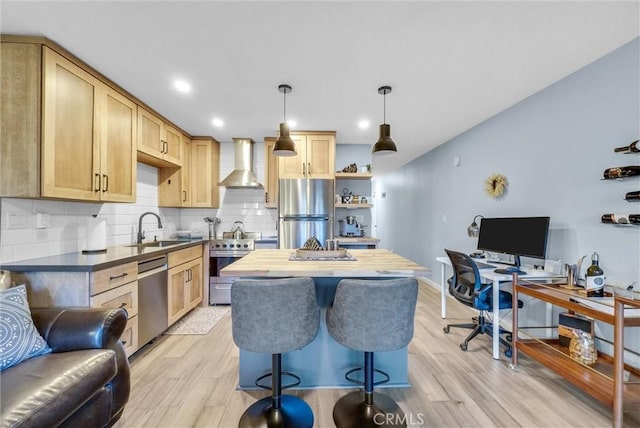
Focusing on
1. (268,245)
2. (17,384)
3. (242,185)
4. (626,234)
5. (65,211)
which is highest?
(242,185)

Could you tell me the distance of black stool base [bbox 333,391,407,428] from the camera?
1.62m

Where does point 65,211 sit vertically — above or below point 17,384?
above

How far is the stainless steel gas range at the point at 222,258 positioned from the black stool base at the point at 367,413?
2366 mm

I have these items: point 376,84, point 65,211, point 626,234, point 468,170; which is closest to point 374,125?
point 376,84

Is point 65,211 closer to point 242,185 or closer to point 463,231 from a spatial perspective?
point 242,185

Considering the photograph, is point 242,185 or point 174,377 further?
point 242,185

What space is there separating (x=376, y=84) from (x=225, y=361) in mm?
2717

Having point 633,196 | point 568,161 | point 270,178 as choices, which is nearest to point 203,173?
point 270,178

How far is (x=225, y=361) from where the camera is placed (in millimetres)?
2367

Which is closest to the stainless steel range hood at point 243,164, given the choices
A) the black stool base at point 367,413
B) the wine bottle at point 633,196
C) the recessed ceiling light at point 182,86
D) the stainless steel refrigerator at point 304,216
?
the stainless steel refrigerator at point 304,216

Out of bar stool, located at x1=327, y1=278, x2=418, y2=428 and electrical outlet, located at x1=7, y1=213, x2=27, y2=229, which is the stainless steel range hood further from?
bar stool, located at x1=327, y1=278, x2=418, y2=428

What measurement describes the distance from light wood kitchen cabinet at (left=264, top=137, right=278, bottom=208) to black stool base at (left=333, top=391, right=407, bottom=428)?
273 cm

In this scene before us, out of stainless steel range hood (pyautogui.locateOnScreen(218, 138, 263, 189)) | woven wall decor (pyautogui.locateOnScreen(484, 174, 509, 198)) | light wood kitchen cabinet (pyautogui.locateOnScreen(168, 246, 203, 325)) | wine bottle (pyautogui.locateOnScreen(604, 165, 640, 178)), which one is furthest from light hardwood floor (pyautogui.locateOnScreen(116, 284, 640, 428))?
stainless steel range hood (pyautogui.locateOnScreen(218, 138, 263, 189))

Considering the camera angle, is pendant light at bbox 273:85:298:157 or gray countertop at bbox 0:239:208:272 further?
pendant light at bbox 273:85:298:157
